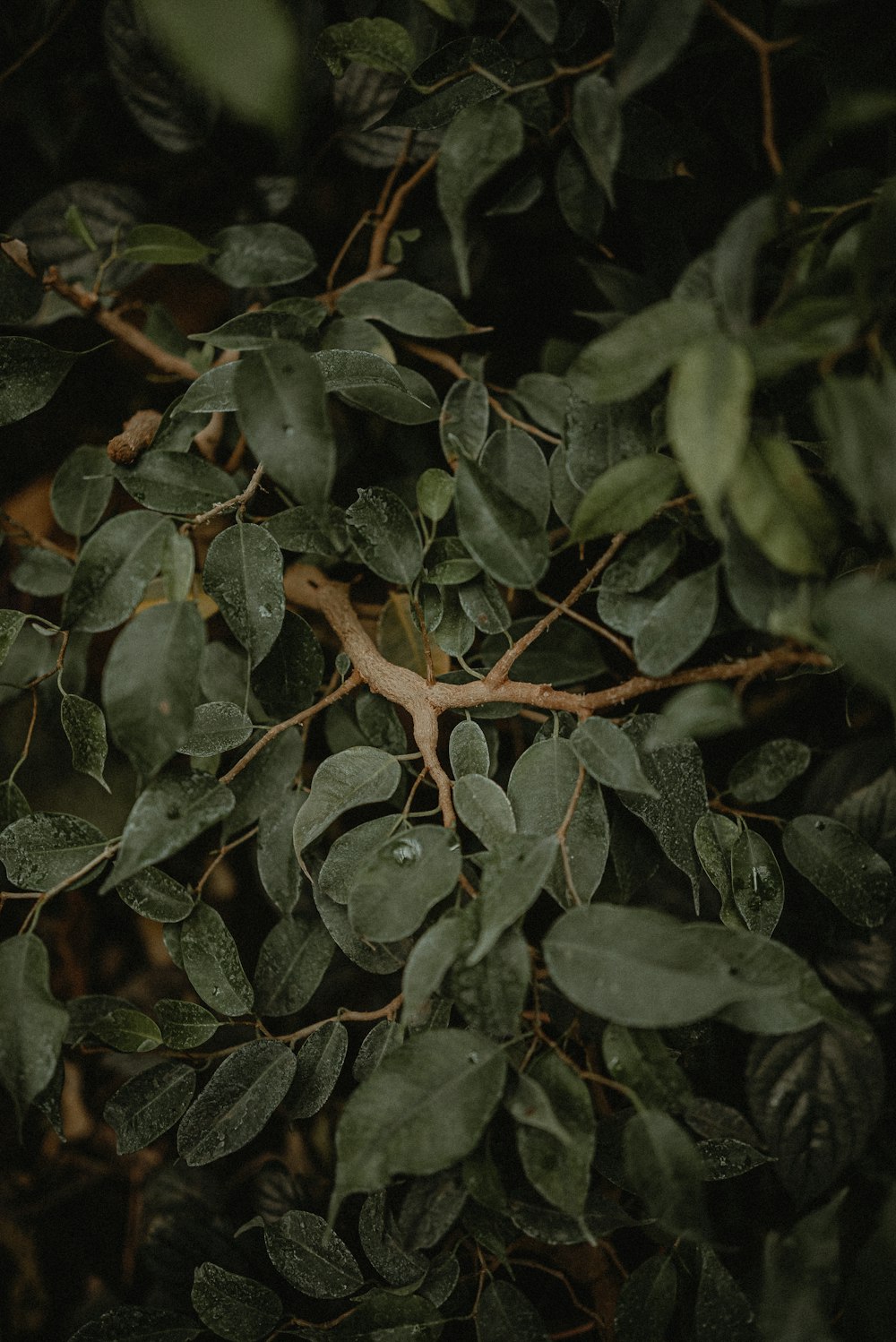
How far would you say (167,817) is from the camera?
0.58 m

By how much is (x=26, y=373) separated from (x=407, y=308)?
0.37 m

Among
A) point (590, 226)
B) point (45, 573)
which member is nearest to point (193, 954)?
point (45, 573)

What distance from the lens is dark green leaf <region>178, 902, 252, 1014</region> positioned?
0.70m

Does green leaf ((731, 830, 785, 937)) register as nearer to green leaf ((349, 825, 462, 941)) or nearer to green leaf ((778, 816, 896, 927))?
green leaf ((778, 816, 896, 927))

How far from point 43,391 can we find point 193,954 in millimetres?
549

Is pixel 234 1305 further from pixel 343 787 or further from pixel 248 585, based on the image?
pixel 248 585

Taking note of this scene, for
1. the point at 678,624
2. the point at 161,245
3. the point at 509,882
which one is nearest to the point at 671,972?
the point at 509,882

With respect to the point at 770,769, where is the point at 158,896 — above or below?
above

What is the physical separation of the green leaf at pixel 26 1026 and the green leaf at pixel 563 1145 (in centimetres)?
36

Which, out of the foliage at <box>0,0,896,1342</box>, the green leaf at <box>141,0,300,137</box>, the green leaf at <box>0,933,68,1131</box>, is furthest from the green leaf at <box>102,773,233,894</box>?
the green leaf at <box>141,0,300,137</box>

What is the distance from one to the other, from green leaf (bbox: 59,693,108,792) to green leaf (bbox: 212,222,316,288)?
44 centimetres

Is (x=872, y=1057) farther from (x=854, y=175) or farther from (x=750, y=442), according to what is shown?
(x=854, y=175)

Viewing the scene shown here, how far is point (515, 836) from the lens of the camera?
0.56 meters

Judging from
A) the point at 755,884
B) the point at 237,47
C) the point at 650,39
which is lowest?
the point at 755,884
